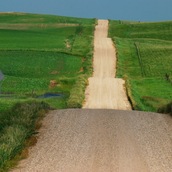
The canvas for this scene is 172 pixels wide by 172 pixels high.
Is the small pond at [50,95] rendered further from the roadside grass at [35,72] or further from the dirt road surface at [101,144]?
the dirt road surface at [101,144]

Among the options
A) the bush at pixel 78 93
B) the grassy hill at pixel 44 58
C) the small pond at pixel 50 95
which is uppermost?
the bush at pixel 78 93

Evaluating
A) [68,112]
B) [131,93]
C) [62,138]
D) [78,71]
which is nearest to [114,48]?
[78,71]

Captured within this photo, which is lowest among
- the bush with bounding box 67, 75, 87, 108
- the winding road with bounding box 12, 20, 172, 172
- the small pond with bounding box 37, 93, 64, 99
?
the small pond with bounding box 37, 93, 64, 99

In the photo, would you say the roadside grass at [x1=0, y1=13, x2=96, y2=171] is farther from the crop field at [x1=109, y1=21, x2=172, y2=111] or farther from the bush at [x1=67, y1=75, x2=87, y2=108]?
the crop field at [x1=109, y1=21, x2=172, y2=111]

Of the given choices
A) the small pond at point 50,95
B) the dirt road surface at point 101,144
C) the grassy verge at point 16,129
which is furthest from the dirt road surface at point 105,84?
the grassy verge at point 16,129

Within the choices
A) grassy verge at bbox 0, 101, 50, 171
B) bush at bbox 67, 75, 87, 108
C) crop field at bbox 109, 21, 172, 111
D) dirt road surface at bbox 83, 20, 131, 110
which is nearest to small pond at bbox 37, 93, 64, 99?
bush at bbox 67, 75, 87, 108

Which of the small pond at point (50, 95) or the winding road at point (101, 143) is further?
the small pond at point (50, 95)

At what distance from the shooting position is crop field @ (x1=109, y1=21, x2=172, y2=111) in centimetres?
4472

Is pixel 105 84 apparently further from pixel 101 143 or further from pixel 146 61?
pixel 101 143

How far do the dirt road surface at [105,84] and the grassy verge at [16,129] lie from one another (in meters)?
18.3

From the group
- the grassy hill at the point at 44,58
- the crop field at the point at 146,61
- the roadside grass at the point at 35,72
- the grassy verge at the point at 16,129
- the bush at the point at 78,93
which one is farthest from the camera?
the grassy hill at the point at 44,58

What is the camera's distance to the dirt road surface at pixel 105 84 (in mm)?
41344

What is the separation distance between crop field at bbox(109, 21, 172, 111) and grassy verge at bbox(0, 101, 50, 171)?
17.9m

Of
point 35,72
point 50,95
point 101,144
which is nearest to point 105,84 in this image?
point 50,95
